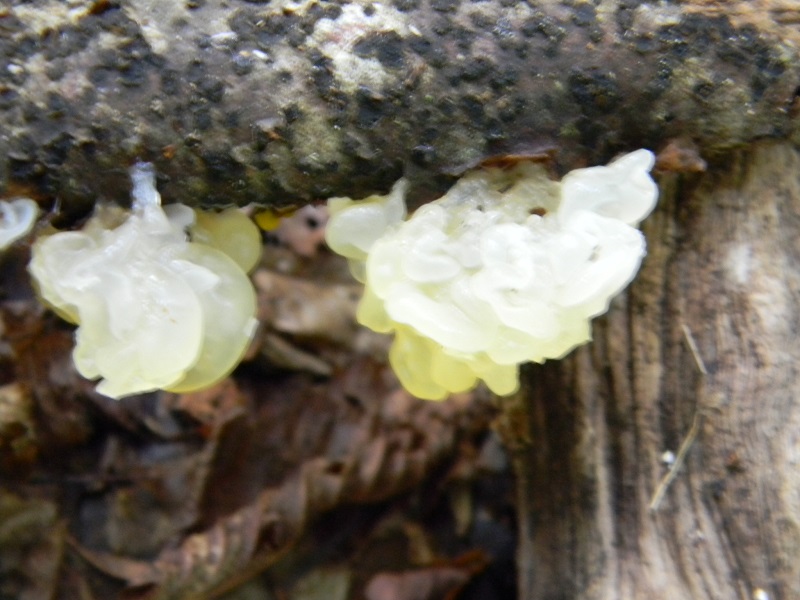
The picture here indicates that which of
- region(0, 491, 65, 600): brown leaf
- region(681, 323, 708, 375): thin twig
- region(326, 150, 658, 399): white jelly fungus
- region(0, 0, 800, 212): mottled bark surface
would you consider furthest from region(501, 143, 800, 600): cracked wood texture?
region(0, 491, 65, 600): brown leaf

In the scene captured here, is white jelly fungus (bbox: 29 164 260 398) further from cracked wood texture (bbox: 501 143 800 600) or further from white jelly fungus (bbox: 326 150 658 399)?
cracked wood texture (bbox: 501 143 800 600)

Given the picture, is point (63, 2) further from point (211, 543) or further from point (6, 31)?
point (211, 543)

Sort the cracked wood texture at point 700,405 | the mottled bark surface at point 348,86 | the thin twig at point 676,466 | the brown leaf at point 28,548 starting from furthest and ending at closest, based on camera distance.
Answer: the brown leaf at point 28,548, the thin twig at point 676,466, the cracked wood texture at point 700,405, the mottled bark surface at point 348,86

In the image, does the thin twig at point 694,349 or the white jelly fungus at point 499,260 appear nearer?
the white jelly fungus at point 499,260

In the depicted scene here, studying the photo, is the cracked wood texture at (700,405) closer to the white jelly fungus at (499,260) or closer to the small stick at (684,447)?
the small stick at (684,447)

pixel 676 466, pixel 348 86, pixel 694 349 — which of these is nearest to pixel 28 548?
pixel 348 86

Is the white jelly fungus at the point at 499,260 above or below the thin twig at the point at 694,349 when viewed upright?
above

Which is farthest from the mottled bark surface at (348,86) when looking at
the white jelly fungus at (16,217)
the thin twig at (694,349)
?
the thin twig at (694,349)
